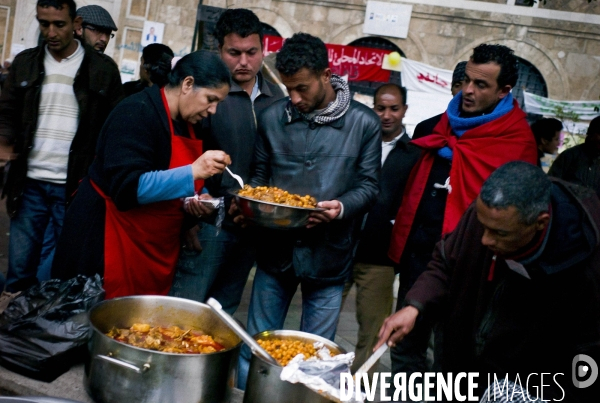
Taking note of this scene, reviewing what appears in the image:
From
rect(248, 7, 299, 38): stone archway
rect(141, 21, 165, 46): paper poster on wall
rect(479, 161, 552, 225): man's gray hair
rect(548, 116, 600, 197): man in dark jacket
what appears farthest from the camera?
rect(248, 7, 299, 38): stone archway

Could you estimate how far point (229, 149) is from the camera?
3.61 m

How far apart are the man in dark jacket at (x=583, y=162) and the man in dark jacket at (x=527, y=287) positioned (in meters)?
4.04

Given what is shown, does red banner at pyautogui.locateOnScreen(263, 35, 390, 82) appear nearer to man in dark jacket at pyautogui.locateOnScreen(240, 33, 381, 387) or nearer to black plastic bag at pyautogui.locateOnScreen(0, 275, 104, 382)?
man in dark jacket at pyautogui.locateOnScreen(240, 33, 381, 387)

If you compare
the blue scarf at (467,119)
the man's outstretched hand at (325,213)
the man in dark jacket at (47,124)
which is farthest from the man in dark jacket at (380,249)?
the man in dark jacket at (47,124)

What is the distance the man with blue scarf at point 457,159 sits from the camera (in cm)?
373

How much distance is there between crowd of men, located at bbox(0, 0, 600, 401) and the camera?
2.55m

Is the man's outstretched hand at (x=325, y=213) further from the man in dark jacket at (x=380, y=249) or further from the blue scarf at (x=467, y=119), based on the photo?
the man in dark jacket at (x=380, y=249)

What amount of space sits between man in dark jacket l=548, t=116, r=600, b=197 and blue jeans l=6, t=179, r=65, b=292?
463cm

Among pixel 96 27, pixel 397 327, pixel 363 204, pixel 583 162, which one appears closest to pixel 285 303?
pixel 363 204

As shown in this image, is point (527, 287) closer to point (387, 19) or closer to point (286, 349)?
point (286, 349)

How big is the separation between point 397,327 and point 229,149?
136cm

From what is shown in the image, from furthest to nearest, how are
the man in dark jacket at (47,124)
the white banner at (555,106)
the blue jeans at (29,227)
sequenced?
the white banner at (555,106)
the blue jeans at (29,227)
the man in dark jacket at (47,124)

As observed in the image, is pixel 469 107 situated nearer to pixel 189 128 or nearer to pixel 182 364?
pixel 189 128

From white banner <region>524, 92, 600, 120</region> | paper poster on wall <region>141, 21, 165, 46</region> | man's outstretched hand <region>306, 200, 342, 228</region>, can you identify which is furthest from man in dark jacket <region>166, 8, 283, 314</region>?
paper poster on wall <region>141, 21, 165, 46</region>
